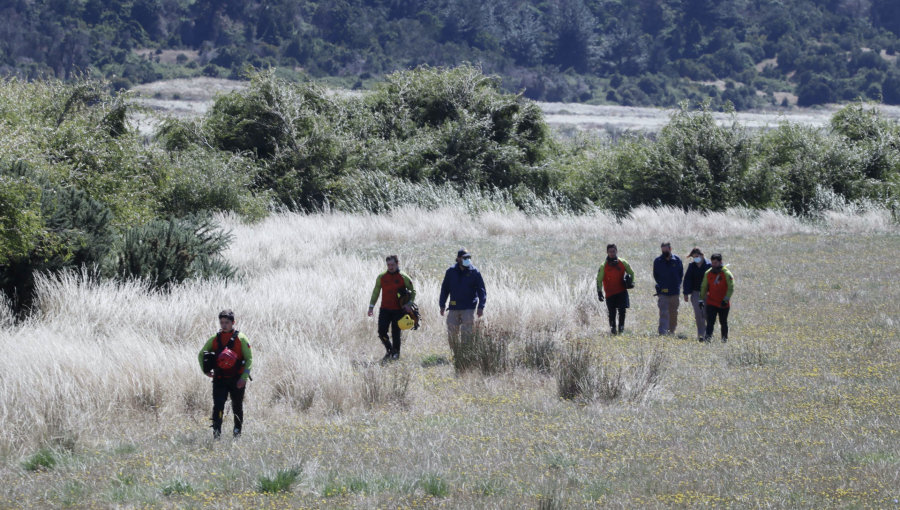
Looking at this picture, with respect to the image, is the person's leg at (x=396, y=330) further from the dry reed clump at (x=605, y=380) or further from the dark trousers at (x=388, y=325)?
the dry reed clump at (x=605, y=380)

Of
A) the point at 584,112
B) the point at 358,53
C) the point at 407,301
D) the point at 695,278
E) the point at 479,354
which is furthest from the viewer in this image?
the point at 358,53

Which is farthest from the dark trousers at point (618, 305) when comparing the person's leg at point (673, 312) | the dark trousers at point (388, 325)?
the dark trousers at point (388, 325)

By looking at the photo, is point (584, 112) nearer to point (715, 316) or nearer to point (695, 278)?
point (695, 278)

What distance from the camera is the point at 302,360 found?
9.74 m

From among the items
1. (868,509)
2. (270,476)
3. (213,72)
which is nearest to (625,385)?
(868,509)

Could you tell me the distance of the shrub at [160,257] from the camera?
1523 centimetres

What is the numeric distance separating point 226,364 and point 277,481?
67.8 inches

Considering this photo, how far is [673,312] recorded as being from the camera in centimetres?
1297

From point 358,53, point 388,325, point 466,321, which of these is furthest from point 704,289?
point 358,53

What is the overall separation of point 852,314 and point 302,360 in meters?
9.44

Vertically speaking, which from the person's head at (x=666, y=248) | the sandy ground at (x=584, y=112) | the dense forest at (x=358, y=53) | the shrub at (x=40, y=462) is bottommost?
the shrub at (x=40, y=462)

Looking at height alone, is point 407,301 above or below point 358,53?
below

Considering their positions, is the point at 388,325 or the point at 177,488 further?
the point at 388,325

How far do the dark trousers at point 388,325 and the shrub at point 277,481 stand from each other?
5127mm
